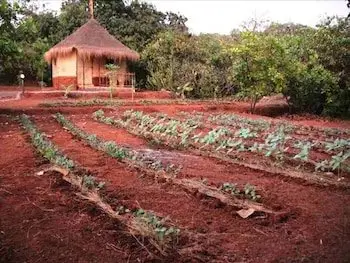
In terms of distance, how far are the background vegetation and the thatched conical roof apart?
88.3 inches

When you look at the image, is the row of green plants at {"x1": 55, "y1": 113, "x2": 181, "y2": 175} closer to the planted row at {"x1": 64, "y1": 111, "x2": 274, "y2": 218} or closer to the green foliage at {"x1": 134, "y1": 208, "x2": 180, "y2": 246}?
the planted row at {"x1": 64, "y1": 111, "x2": 274, "y2": 218}

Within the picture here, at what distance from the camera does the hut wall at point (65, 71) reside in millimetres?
25641

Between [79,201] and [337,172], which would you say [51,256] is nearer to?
[79,201]

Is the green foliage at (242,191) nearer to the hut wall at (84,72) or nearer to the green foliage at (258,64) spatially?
the green foliage at (258,64)

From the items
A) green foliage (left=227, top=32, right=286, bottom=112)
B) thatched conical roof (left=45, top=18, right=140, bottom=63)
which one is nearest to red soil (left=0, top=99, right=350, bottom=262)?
green foliage (left=227, top=32, right=286, bottom=112)

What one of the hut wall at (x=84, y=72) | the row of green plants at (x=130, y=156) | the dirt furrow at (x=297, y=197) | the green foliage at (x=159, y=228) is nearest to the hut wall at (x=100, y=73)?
the hut wall at (x=84, y=72)

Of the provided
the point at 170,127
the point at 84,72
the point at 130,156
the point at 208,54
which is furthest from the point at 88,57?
the point at 130,156

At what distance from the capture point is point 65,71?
26094mm

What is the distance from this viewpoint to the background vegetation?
15.8 metres

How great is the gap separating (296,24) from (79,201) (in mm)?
38758

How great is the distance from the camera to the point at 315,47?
56.2ft

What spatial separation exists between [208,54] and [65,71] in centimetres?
908

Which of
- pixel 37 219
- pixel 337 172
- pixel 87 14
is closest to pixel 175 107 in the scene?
pixel 337 172

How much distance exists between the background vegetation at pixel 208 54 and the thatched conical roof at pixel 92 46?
224cm
